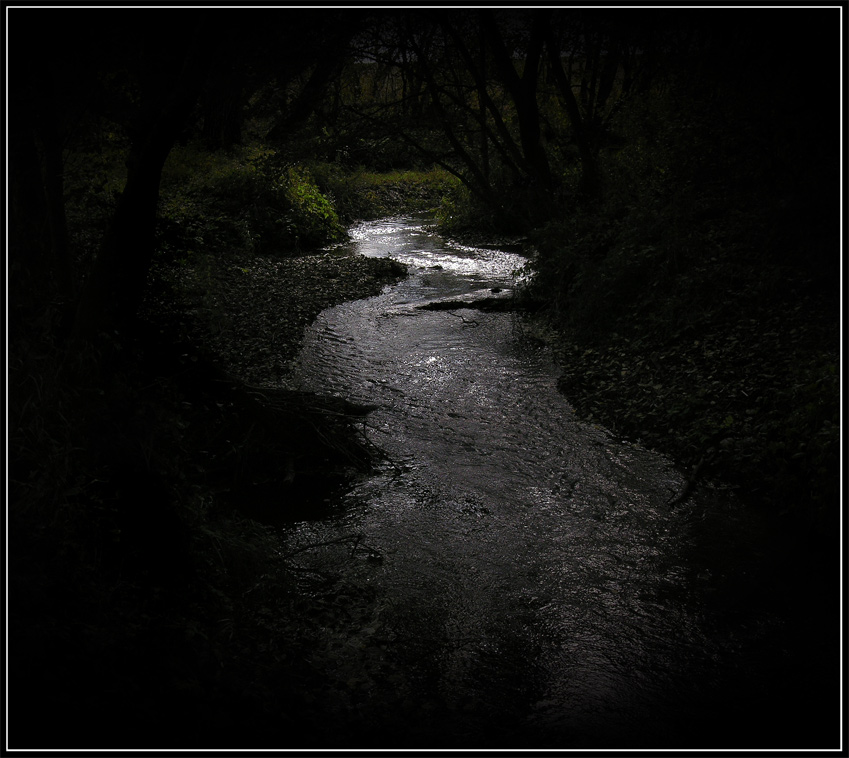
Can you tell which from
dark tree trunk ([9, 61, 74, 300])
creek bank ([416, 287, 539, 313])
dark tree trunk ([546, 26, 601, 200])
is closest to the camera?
dark tree trunk ([9, 61, 74, 300])

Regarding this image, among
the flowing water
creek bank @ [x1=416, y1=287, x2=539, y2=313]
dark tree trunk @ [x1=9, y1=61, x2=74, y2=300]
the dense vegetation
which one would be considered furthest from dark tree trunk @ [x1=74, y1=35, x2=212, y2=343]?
creek bank @ [x1=416, y1=287, x2=539, y2=313]

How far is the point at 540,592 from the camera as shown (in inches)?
205

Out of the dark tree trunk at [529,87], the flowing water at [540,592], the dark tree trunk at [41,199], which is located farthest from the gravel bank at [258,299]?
the dark tree trunk at [529,87]

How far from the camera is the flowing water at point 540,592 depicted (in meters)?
3.99

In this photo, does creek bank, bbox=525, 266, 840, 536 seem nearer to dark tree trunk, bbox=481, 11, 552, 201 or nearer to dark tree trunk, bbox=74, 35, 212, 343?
dark tree trunk, bbox=74, 35, 212, 343

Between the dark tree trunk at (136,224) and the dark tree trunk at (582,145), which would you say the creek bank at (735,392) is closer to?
the dark tree trunk at (136,224)

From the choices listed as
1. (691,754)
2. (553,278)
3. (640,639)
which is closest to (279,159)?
(553,278)

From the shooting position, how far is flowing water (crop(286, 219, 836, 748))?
3992 mm

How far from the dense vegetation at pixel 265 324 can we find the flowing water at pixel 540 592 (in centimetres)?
31

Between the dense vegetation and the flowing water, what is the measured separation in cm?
31

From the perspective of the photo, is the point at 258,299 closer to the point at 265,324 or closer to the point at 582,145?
the point at 265,324

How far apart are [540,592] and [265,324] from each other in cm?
782

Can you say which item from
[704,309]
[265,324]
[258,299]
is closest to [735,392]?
[704,309]

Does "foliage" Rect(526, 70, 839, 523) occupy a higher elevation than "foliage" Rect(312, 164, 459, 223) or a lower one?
lower
